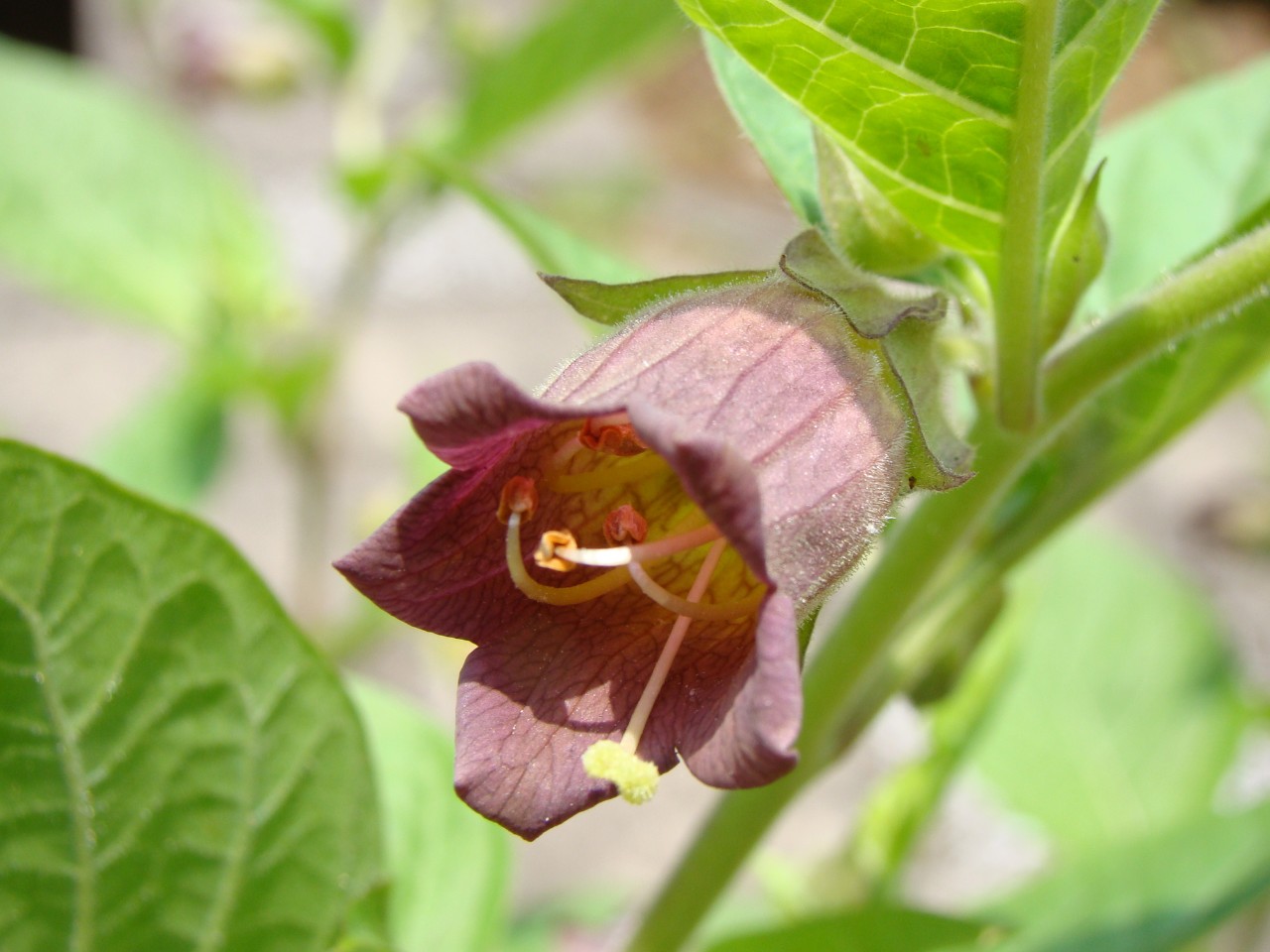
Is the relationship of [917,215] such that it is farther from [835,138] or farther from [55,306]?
[55,306]

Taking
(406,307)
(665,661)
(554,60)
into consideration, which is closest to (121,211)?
(554,60)

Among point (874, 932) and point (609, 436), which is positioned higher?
point (609, 436)

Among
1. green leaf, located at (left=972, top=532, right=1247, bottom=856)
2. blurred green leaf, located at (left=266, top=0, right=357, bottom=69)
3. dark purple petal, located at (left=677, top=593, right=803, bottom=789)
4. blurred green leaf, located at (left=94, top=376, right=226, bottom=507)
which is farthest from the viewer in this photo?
blurred green leaf, located at (left=266, top=0, right=357, bottom=69)

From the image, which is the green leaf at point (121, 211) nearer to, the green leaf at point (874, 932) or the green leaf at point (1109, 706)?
the green leaf at point (1109, 706)

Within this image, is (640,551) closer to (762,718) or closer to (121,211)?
(762,718)

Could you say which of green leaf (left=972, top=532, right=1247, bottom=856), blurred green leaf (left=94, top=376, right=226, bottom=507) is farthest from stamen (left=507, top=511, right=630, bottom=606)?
blurred green leaf (left=94, top=376, right=226, bottom=507)

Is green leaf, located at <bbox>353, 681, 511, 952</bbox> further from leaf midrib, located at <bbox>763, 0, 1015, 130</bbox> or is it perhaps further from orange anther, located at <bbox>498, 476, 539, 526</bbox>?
leaf midrib, located at <bbox>763, 0, 1015, 130</bbox>

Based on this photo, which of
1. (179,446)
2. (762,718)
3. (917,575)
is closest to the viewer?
(762,718)
